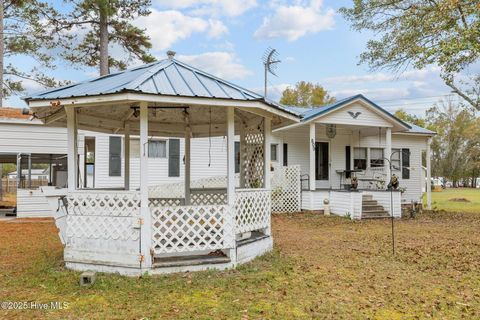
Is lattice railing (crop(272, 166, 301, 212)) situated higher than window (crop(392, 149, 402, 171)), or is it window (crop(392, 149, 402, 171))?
window (crop(392, 149, 402, 171))

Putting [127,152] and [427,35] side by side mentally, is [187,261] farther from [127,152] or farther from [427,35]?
[427,35]

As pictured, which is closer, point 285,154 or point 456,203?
point 285,154

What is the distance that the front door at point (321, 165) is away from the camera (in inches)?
668

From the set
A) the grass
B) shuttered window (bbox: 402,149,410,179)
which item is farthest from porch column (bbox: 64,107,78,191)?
shuttered window (bbox: 402,149,410,179)

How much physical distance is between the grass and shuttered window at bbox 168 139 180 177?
640 centimetres

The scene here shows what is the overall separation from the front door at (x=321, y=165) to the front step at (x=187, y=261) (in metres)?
11.1

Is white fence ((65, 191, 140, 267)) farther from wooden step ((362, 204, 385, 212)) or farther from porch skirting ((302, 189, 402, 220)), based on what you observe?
wooden step ((362, 204, 385, 212))

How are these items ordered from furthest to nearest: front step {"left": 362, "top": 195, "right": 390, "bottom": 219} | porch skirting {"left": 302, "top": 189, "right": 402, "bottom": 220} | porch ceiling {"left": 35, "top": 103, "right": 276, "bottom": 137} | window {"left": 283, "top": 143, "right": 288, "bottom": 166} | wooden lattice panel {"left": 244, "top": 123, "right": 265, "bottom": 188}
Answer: window {"left": 283, "top": 143, "right": 288, "bottom": 166} < front step {"left": 362, "top": 195, "right": 390, "bottom": 219} < porch skirting {"left": 302, "top": 189, "right": 402, "bottom": 220} < wooden lattice panel {"left": 244, "top": 123, "right": 265, "bottom": 188} < porch ceiling {"left": 35, "top": 103, "right": 276, "bottom": 137}

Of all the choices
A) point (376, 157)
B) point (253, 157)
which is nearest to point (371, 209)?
point (376, 157)

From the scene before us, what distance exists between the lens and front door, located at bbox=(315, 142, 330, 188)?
16969mm

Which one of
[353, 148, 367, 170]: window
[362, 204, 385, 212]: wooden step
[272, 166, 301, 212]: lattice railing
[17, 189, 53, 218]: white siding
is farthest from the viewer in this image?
[353, 148, 367, 170]: window

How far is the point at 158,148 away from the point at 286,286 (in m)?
10.3

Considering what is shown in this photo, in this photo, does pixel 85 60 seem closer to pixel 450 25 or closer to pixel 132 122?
pixel 132 122

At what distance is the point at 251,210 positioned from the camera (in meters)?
7.22
